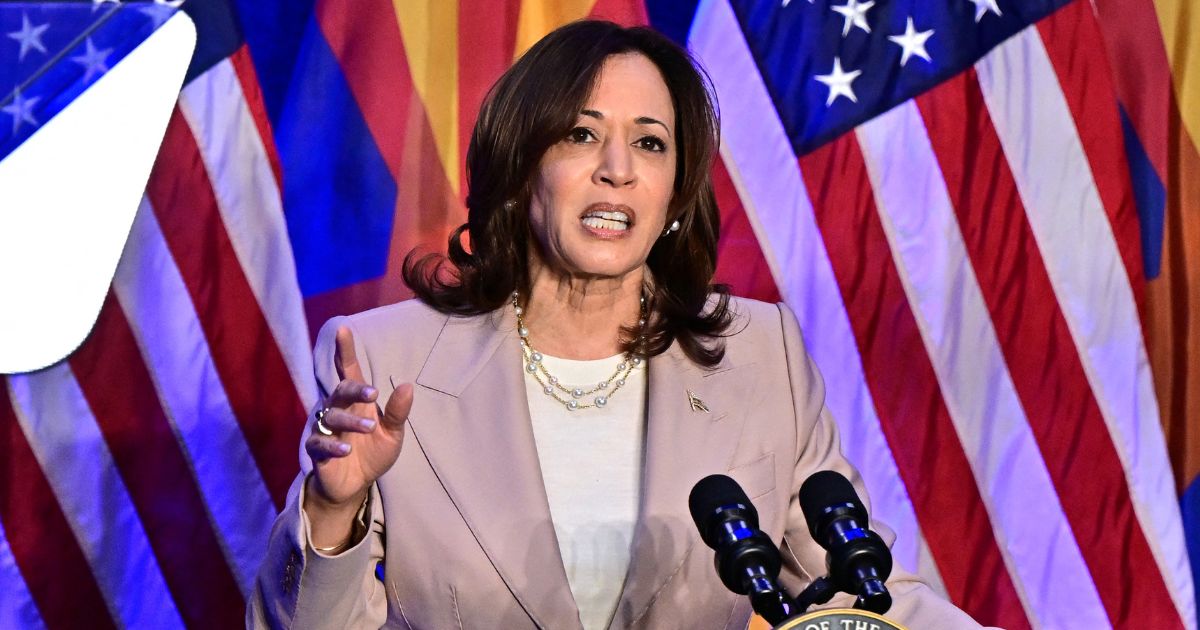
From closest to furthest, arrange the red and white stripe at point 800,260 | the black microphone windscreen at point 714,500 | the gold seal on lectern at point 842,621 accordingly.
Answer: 1. the gold seal on lectern at point 842,621
2. the black microphone windscreen at point 714,500
3. the red and white stripe at point 800,260

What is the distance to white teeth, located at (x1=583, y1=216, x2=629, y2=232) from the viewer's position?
1709mm

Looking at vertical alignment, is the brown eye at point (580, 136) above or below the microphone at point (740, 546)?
above

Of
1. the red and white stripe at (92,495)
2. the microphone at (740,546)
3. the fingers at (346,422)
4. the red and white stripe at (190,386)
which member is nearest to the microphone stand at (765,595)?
the microphone at (740,546)

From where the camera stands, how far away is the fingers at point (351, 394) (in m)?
1.25

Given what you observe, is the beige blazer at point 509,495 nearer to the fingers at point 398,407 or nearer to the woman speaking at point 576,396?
the woman speaking at point 576,396

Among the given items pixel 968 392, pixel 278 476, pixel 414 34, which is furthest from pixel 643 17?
pixel 278 476

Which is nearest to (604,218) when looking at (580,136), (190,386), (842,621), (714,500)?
(580,136)

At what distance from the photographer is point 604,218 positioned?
1714 mm

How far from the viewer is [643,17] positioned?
286cm

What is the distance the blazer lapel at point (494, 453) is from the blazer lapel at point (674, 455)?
0.10m

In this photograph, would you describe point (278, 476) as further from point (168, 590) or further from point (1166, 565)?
point (1166, 565)

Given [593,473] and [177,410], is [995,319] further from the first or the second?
[177,410]

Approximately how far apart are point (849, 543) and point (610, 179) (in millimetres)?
800

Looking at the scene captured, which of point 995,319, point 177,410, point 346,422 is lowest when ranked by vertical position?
point 995,319
